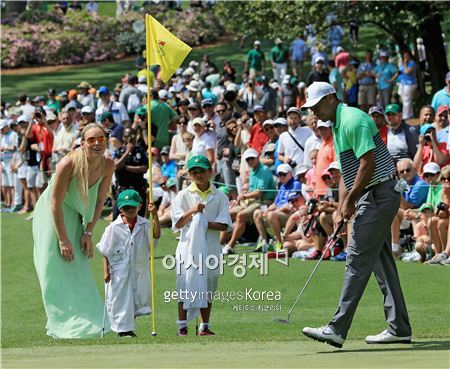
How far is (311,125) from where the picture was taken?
20938 mm

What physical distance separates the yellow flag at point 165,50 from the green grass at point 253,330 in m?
2.85

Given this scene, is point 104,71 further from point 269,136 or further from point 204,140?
point 269,136

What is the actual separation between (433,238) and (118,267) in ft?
→ 19.9

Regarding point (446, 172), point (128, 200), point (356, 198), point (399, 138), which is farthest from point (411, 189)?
point (356, 198)

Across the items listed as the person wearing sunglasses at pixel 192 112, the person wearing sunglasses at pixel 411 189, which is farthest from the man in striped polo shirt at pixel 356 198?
the person wearing sunglasses at pixel 192 112

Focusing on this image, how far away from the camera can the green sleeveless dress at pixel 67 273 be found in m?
11.5

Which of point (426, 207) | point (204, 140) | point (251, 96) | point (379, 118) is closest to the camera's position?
point (426, 207)

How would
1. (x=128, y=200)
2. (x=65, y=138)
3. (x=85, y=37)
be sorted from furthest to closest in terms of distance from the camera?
(x=85, y=37) → (x=65, y=138) → (x=128, y=200)

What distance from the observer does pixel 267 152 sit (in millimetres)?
20953

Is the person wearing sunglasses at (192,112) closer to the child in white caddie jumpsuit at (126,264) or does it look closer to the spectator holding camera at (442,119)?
the spectator holding camera at (442,119)

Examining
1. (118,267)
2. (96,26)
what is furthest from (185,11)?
(118,267)

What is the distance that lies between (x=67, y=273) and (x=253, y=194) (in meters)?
8.13

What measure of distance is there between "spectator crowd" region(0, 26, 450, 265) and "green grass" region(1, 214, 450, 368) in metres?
0.81

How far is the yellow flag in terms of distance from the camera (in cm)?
1238
